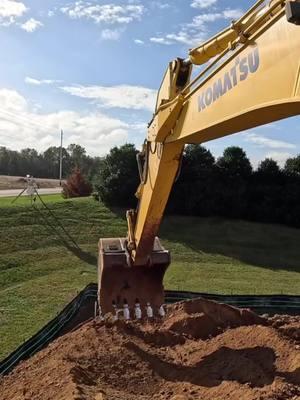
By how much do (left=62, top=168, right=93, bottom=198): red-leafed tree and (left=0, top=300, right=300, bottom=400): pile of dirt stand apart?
25169 mm

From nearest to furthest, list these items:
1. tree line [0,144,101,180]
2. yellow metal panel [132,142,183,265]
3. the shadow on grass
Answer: yellow metal panel [132,142,183,265], the shadow on grass, tree line [0,144,101,180]

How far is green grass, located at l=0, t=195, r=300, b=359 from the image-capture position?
14.2m

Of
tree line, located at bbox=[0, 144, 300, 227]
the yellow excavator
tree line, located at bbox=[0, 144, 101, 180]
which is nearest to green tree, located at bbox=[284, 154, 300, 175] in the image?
tree line, located at bbox=[0, 144, 300, 227]

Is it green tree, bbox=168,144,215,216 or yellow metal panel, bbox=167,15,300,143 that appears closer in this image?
yellow metal panel, bbox=167,15,300,143

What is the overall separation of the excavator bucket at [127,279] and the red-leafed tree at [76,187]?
24964 millimetres

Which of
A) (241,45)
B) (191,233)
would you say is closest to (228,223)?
(191,233)

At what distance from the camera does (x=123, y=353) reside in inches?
304

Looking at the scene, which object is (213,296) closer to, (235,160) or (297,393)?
(297,393)

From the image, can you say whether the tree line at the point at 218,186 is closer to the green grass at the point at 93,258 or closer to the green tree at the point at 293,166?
the green tree at the point at 293,166

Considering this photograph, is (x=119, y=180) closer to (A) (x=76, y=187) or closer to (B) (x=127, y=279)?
(A) (x=76, y=187)

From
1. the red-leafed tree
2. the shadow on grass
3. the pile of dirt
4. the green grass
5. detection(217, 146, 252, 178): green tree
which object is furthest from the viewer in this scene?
the red-leafed tree

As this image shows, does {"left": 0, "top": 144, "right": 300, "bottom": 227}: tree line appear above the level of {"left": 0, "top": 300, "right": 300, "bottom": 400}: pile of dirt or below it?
above

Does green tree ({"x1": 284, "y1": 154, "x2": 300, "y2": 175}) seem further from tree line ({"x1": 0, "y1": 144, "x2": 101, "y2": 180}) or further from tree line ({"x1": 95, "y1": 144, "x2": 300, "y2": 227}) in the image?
tree line ({"x1": 0, "y1": 144, "x2": 101, "y2": 180})

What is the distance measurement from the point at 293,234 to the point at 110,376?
70.0 feet
